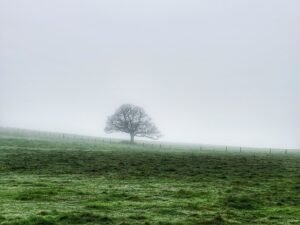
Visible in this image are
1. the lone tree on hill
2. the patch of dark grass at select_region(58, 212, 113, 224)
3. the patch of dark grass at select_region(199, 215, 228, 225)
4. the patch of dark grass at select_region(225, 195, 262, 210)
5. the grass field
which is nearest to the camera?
the patch of dark grass at select_region(58, 212, 113, 224)

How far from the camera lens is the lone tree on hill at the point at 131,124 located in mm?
141625

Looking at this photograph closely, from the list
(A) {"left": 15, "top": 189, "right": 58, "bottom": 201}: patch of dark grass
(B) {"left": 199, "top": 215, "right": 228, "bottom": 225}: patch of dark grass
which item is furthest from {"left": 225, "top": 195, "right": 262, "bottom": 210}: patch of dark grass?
(A) {"left": 15, "top": 189, "right": 58, "bottom": 201}: patch of dark grass

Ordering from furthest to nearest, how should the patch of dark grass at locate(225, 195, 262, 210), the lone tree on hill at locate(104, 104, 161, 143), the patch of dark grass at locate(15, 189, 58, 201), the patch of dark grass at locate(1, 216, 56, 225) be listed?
the lone tree on hill at locate(104, 104, 161, 143) < the patch of dark grass at locate(15, 189, 58, 201) < the patch of dark grass at locate(225, 195, 262, 210) < the patch of dark grass at locate(1, 216, 56, 225)

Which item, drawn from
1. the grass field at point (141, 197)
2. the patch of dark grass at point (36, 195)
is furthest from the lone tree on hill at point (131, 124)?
the patch of dark grass at point (36, 195)

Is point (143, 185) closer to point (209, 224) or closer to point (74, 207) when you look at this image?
point (74, 207)

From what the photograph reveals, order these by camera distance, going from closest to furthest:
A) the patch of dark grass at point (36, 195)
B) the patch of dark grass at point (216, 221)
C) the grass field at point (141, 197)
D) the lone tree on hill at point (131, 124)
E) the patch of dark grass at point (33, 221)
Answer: the patch of dark grass at point (33, 221)
the patch of dark grass at point (216, 221)
the grass field at point (141, 197)
the patch of dark grass at point (36, 195)
the lone tree on hill at point (131, 124)

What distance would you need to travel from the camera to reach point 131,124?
14150cm

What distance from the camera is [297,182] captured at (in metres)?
43.2

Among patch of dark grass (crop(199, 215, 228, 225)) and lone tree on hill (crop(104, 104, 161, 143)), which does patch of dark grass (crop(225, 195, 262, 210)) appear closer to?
patch of dark grass (crop(199, 215, 228, 225))

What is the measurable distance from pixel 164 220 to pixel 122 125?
389 feet

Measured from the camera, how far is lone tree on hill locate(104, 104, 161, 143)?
141625 mm

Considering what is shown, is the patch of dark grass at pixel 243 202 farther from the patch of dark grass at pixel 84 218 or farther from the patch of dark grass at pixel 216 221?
the patch of dark grass at pixel 84 218

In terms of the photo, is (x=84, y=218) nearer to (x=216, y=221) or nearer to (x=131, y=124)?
(x=216, y=221)

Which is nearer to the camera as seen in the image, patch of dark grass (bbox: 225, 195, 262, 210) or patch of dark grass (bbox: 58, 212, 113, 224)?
patch of dark grass (bbox: 58, 212, 113, 224)
